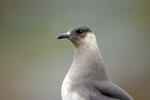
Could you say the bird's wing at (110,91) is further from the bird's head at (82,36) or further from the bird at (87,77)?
the bird's head at (82,36)

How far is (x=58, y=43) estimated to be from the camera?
9.27m

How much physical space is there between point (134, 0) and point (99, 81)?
19.7 feet

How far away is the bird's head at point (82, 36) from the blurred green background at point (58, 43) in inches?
120

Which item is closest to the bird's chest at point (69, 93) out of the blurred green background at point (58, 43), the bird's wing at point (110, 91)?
the bird's wing at point (110, 91)

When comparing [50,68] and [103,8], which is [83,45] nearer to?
[50,68]

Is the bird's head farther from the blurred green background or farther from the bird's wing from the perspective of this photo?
the blurred green background

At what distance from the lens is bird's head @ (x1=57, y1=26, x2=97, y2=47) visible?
15.1 feet

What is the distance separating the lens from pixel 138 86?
8258 millimetres

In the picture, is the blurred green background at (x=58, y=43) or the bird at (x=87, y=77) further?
the blurred green background at (x=58, y=43)

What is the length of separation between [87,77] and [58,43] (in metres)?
4.81

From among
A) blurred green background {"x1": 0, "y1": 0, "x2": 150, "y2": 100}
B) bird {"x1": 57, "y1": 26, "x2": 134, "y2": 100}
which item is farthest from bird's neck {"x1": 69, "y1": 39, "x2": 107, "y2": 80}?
blurred green background {"x1": 0, "y1": 0, "x2": 150, "y2": 100}

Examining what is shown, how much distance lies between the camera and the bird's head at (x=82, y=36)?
4.60m

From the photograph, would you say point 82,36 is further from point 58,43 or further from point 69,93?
point 58,43

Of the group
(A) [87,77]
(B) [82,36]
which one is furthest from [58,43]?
(A) [87,77]
